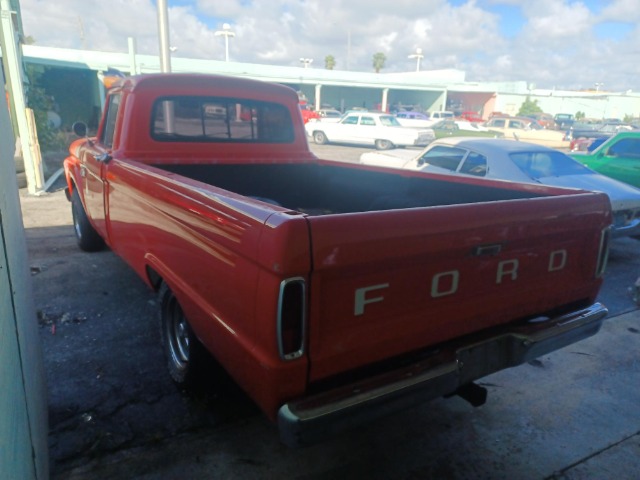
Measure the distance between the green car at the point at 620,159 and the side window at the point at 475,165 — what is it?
128 inches

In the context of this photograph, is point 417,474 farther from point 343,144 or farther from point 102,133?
point 343,144

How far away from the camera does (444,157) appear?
685 cm

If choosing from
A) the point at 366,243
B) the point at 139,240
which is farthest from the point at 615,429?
the point at 139,240

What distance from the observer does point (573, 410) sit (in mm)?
3047

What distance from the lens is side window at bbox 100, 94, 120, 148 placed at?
4250 millimetres

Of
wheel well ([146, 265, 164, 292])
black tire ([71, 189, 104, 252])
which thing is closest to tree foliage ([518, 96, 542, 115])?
black tire ([71, 189, 104, 252])

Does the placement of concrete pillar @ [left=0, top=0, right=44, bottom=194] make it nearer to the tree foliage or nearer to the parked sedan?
the parked sedan

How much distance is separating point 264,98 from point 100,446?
3.26m

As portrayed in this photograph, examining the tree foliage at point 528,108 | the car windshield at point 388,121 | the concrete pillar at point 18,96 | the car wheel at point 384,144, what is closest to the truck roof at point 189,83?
the concrete pillar at point 18,96

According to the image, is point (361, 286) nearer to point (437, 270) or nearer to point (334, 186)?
point (437, 270)

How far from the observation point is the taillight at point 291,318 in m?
1.71

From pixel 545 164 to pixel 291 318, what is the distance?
5.82m

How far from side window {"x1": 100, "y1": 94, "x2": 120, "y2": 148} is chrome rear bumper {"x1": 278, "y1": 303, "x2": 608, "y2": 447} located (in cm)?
339

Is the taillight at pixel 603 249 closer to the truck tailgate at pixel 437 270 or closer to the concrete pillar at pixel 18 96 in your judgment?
the truck tailgate at pixel 437 270
